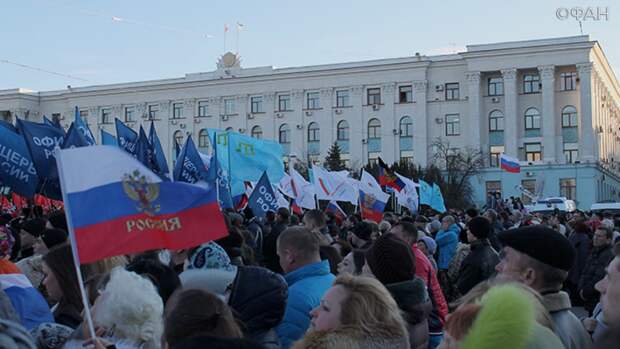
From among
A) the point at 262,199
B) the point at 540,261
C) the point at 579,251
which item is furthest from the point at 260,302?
the point at 262,199

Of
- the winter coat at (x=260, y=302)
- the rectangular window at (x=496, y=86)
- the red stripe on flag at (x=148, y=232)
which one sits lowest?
the winter coat at (x=260, y=302)

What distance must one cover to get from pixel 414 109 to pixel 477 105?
502 cm

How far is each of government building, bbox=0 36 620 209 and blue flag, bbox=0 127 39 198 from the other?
4461 cm

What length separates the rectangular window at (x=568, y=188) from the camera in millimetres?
55531

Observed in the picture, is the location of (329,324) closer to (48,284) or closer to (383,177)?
(48,284)

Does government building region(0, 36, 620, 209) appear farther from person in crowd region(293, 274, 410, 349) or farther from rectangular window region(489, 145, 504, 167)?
person in crowd region(293, 274, 410, 349)

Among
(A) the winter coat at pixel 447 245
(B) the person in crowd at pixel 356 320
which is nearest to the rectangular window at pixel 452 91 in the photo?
(A) the winter coat at pixel 447 245

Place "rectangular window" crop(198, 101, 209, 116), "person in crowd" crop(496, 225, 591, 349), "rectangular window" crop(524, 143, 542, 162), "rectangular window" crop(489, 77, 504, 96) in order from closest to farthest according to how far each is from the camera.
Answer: "person in crowd" crop(496, 225, 591, 349) < "rectangular window" crop(524, 143, 542, 162) < "rectangular window" crop(489, 77, 504, 96) < "rectangular window" crop(198, 101, 209, 116)

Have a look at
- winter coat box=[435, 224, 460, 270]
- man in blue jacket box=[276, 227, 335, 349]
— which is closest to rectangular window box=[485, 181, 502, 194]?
winter coat box=[435, 224, 460, 270]

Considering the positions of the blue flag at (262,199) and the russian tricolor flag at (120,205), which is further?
the blue flag at (262,199)

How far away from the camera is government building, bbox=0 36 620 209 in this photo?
5681 centimetres

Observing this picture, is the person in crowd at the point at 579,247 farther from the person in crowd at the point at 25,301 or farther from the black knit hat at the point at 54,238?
the person in crowd at the point at 25,301

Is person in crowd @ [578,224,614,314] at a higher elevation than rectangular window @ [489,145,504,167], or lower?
lower

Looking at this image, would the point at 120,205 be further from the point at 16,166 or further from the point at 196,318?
the point at 16,166
